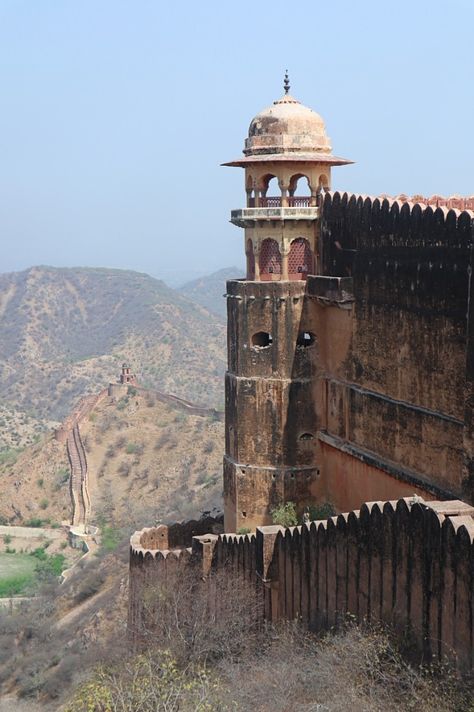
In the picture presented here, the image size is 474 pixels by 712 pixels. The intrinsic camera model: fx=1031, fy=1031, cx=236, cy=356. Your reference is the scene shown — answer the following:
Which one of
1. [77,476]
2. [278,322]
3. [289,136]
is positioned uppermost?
[289,136]

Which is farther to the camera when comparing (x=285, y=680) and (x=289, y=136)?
(x=289, y=136)

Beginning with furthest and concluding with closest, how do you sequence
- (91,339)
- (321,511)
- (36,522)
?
(91,339)
(36,522)
(321,511)

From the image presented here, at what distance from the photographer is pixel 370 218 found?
59.5 feet

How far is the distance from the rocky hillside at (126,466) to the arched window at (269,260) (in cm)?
2265

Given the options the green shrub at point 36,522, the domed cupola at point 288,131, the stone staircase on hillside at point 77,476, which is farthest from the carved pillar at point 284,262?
the green shrub at point 36,522

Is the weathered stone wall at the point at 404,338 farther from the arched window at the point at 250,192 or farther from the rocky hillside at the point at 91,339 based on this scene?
the rocky hillside at the point at 91,339

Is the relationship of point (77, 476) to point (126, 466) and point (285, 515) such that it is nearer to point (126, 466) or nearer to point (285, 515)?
point (126, 466)

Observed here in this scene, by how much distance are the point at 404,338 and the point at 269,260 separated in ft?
15.7

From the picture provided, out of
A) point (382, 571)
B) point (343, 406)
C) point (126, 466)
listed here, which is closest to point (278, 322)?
point (343, 406)

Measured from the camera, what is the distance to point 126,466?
4984 centimetres

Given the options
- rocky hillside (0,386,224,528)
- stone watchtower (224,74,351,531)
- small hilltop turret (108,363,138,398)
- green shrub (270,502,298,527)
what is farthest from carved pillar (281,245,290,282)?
small hilltop turret (108,363,138,398)

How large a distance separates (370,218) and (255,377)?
4.28 m

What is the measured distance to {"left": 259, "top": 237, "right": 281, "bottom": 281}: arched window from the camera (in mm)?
20719

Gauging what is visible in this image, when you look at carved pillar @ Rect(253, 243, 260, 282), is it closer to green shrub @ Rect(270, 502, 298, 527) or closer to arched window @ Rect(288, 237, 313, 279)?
arched window @ Rect(288, 237, 313, 279)
